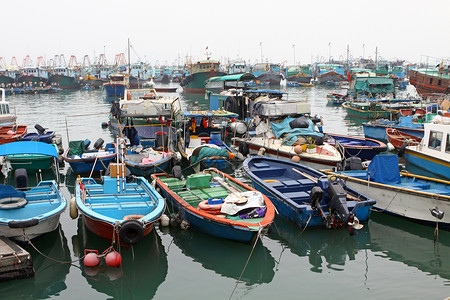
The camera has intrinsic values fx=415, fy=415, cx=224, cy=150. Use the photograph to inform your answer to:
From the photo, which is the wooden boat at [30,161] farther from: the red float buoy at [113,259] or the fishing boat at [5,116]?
the fishing boat at [5,116]

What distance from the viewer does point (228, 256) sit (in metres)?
11.5

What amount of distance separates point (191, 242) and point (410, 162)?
12.5m

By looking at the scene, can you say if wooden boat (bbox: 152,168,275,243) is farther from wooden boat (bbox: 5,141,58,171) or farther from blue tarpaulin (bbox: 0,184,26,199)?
wooden boat (bbox: 5,141,58,171)

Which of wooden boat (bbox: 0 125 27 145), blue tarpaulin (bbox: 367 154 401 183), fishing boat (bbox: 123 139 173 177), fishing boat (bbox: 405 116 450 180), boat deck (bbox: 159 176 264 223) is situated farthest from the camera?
wooden boat (bbox: 0 125 27 145)

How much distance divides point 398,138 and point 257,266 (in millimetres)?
16450

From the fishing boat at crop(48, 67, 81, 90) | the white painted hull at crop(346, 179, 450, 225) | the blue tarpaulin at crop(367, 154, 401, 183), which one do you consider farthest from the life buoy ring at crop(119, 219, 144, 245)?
the fishing boat at crop(48, 67, 81, 90)

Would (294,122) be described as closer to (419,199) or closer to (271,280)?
(419,199)

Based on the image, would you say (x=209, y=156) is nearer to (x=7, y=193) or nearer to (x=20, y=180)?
(x=20, y=180)

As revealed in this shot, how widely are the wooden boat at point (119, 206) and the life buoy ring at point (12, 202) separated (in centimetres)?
149

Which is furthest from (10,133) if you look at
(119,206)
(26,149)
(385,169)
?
(385,169)

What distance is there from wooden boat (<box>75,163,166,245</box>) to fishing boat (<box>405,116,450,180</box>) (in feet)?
38.4

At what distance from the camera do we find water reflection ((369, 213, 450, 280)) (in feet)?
37.2

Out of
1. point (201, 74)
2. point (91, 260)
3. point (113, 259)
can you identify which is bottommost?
point (91, 260)

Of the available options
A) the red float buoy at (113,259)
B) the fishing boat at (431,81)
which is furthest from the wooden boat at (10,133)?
the fishing boat at (431,81)
